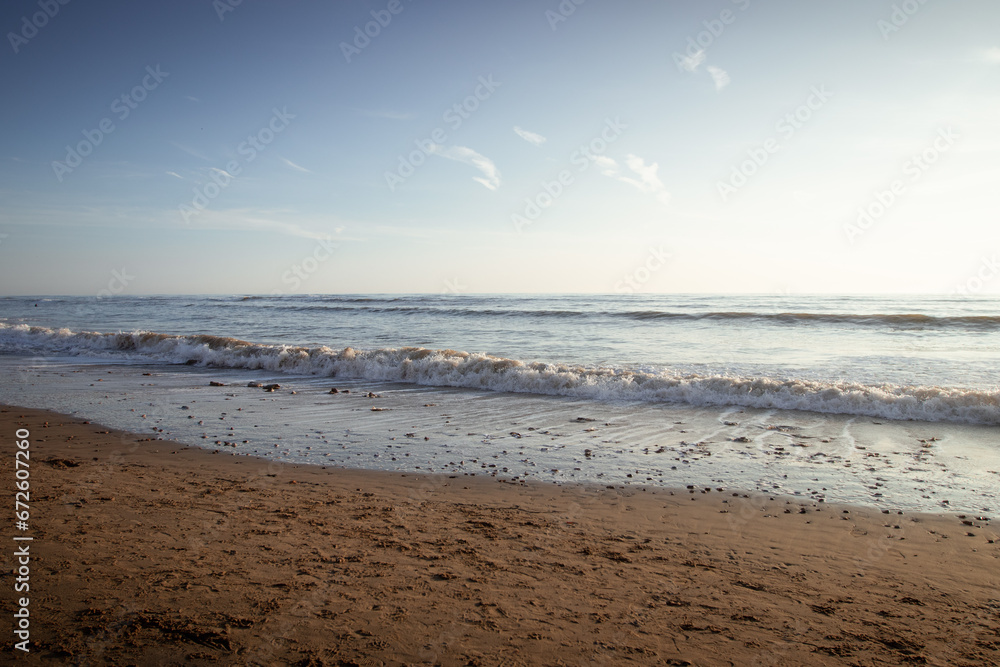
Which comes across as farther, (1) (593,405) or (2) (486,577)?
(1) (593,405)

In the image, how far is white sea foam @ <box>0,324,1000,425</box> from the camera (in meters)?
9.53

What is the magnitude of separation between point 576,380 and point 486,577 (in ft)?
29.3

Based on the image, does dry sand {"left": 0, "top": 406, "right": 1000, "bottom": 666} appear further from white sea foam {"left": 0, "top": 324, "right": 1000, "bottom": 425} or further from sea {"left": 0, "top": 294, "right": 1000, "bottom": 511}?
white sea foam {"left": 0, "top": 324, "right": 1000, "bottom": 425}

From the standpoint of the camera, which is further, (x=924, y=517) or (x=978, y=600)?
(x=924, y=517)

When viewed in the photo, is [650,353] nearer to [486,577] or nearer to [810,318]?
[486,577]

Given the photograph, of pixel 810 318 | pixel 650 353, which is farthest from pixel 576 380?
pixel 810 318

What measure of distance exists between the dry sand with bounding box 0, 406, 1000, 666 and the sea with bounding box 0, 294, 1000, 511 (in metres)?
1.07

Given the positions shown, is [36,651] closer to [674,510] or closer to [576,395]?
[674,510]

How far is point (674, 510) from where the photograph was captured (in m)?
5.09

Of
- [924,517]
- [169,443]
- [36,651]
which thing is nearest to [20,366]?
[169,443]

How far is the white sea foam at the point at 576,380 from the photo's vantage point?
31.3 ft

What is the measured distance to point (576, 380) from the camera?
1230 centimetres

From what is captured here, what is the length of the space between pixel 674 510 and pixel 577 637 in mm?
2486

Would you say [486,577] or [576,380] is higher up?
[576,380]
